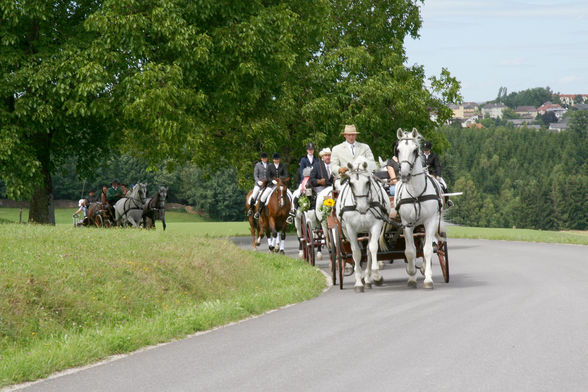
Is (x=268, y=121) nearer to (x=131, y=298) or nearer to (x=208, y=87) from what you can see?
(x=208, y=87)

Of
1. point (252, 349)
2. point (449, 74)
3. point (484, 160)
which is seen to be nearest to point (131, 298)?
point (252, 349)

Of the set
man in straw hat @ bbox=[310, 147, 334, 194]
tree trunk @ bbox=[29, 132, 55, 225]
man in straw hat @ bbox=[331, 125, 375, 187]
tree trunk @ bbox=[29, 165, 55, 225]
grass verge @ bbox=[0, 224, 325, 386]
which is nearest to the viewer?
grass verge @ bbox=[0, 224, 325, 386]

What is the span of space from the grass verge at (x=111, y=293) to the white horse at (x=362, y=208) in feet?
3.80

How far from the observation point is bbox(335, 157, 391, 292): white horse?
531 inches

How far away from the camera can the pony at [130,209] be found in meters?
28.0

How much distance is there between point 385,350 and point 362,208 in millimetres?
5528

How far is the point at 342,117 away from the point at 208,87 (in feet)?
35.0

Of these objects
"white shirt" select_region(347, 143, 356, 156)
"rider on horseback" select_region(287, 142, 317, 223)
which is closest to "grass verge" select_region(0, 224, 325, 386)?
"white shirt" select_region(347, 143, 356, 156)

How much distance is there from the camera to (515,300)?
11.8m

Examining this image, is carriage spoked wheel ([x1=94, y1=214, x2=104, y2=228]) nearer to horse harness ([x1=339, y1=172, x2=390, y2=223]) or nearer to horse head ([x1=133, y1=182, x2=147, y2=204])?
horse head ([x1=133, y1=182, x2=147, y2=204])

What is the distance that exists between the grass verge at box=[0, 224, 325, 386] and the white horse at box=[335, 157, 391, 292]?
1.16 meters

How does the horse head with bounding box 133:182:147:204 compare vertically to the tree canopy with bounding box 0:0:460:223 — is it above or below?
below

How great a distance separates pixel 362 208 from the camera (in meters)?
13.4

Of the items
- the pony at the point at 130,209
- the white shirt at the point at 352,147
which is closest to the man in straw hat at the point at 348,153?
the white shirt at the point at 352,147
